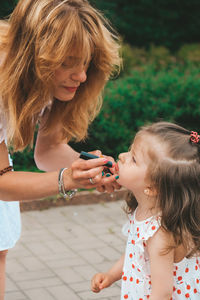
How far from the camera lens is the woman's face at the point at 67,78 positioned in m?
2.79

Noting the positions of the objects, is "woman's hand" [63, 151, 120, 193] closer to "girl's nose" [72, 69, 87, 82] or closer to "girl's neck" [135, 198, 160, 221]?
"girl's neck" [135, 198, 160, 221]

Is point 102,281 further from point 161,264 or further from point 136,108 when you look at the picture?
point 136,108

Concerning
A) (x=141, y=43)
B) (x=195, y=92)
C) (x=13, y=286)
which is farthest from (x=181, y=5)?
(x=13, y=286)

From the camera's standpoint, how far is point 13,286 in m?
3.96

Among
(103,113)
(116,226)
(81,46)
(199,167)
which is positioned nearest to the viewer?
(199,167)

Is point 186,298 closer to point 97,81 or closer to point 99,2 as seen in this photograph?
point 97,81

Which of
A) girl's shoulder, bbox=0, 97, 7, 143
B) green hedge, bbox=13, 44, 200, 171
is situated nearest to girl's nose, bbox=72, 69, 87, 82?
girl's shoulder, bbox=0, 97, 7, 143

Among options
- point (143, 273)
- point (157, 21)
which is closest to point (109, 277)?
point (143, 273)

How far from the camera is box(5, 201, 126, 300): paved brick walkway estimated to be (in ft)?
12.8

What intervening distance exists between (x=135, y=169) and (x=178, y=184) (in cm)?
21

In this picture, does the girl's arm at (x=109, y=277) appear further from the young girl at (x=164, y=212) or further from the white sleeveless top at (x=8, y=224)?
the white sleeveless top at (x=8, y=224)

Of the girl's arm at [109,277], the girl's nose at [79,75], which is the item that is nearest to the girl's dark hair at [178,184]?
the girl's arm at [109,277]

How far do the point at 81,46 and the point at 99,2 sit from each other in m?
8.83

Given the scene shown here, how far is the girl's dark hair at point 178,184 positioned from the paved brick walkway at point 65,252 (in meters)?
1.57
